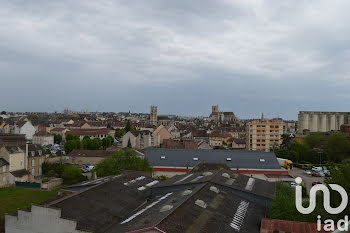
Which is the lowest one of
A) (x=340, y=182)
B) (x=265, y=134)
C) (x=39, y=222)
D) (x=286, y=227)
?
(x=39, y=222)

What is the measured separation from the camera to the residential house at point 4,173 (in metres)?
29.3

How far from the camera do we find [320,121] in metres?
87.9

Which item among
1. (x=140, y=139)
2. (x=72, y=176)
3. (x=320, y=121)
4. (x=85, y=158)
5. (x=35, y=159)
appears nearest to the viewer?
(x=72, y=176)

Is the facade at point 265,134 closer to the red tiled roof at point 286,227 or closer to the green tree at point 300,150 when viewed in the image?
the green tree at point 300,150

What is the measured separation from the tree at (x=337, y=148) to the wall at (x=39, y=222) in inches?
1851

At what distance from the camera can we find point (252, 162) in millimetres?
33656

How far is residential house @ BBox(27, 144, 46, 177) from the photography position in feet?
112

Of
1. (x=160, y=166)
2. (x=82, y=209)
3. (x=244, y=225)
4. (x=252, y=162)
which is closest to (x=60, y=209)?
(x=82, y=209)

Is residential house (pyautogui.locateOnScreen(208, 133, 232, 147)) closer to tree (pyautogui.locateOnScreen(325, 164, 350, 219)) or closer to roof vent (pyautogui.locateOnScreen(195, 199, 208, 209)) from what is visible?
tree (pyautogui.locateOnScreen(325, 164, 350, 219))

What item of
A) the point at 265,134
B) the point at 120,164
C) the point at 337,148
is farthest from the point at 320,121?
the point at 120,164

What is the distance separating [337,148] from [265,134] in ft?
45.4

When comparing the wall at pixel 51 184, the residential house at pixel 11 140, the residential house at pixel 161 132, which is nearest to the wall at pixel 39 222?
the wall at pixel 51 184

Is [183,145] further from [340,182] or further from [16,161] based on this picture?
[340,182]

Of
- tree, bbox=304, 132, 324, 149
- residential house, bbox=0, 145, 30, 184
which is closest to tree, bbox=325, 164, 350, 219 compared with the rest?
residential house, bbox=0, 145, 30, 184
